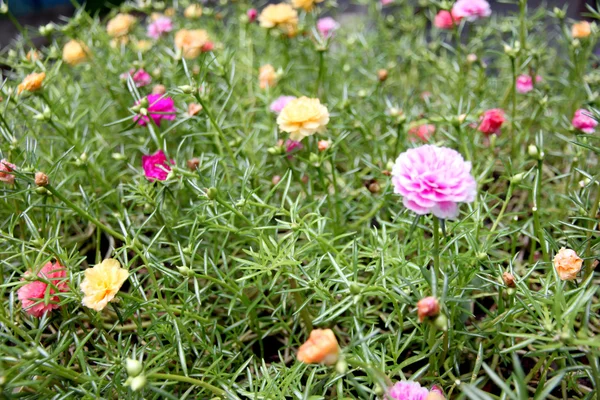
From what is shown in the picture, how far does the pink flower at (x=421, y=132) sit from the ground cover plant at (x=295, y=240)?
0.04 feet

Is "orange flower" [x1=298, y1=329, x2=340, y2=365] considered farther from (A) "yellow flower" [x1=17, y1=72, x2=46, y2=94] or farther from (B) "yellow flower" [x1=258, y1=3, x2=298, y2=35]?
(B) "yellow flower" [x1=258, y1=3, x2=298, y2=35]

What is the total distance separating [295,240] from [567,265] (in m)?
0.44

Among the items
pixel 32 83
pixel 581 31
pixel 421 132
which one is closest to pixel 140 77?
pixel 32 83

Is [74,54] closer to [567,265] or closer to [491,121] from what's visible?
[491,121]

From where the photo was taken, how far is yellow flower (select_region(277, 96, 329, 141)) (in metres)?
0.92

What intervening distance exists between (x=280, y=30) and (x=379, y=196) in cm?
67

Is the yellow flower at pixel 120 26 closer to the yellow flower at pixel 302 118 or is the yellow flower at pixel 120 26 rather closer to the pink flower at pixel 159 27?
the pink flower at pixel 159 27

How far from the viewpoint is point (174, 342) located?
84 cm

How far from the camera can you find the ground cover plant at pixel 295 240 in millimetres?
715

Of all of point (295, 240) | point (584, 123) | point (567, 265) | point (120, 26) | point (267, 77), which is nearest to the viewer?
point (567, 265)

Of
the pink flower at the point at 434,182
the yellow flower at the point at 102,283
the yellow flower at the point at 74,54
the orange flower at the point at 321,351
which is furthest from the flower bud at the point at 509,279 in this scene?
the yellow flower at the point at 74,54

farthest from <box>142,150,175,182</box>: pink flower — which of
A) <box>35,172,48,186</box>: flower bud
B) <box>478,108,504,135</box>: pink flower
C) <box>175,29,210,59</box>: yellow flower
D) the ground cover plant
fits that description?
<box>478,108,504,135</box>: pink flower

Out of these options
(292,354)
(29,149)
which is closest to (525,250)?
(292,354)

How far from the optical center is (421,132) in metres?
1.23
